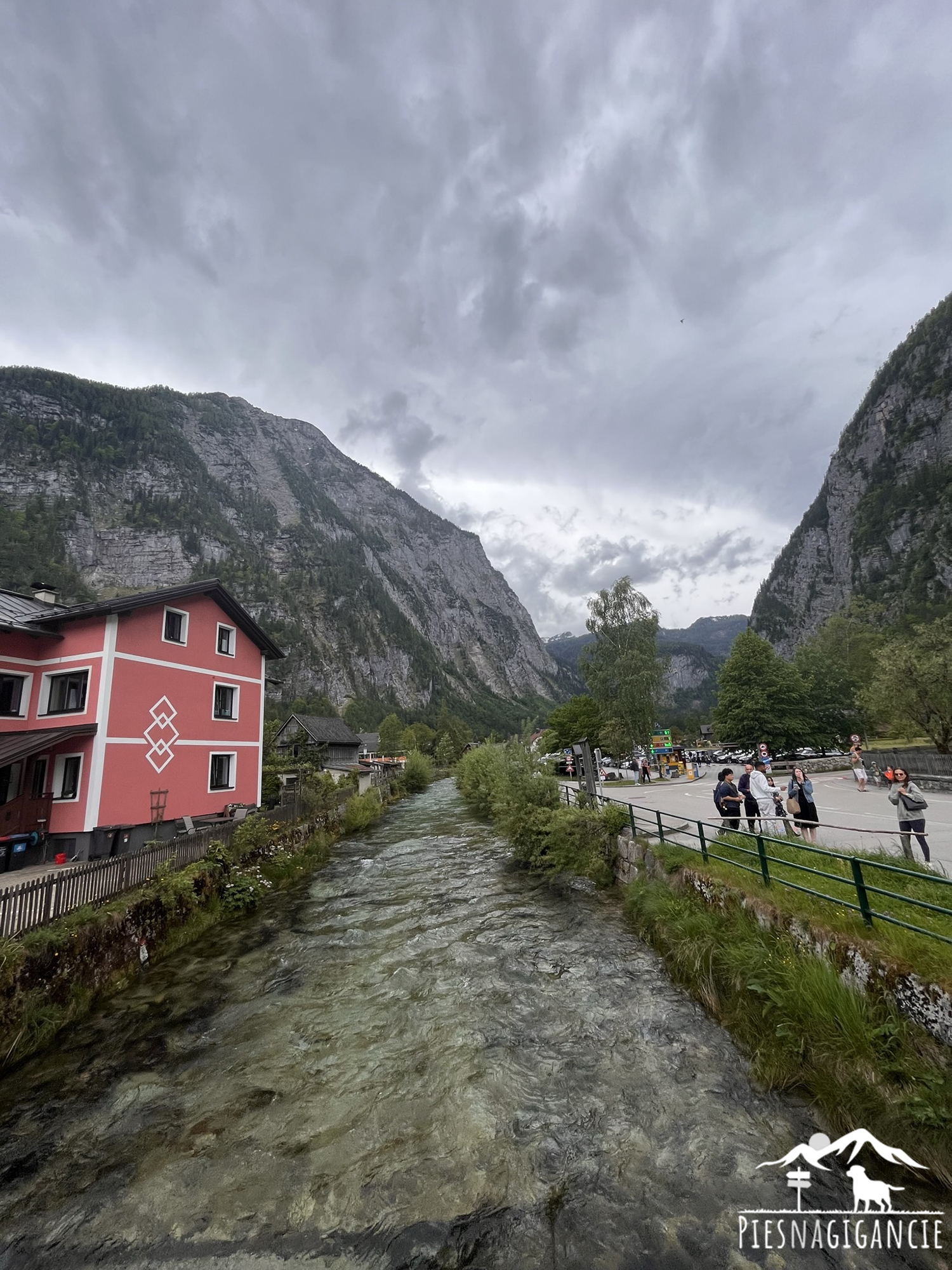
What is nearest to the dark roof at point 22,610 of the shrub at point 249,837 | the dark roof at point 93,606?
the dark roof at point 93,606

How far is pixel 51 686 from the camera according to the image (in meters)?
16.9

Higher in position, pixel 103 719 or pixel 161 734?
pixel 103 719

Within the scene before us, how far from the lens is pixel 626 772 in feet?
161

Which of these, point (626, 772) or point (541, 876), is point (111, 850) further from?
point (626, 772)

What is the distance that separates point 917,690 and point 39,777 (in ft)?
135

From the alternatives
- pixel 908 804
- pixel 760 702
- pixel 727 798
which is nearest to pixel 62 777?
pixel 727 798

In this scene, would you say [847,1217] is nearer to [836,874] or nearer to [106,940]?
[836,874]

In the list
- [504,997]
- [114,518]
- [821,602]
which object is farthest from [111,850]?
[114,518]

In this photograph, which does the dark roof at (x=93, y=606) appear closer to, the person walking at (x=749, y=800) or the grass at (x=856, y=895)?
the grass at (x=856, y=895)

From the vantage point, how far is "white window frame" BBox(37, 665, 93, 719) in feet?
53.3

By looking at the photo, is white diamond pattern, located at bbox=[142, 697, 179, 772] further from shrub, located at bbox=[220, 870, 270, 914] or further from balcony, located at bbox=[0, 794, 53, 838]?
shrub, located at bbox=[220, 870, 270, 914]

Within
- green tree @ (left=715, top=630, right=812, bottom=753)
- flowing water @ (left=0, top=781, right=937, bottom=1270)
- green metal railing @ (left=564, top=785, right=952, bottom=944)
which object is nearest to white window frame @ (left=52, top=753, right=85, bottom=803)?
flowing water @ (left=0, top=781, right=937, bottom=1270)

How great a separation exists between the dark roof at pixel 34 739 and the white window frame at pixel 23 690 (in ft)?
1.92

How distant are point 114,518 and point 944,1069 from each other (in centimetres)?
17466
